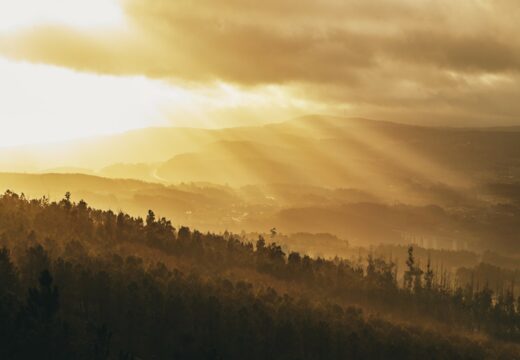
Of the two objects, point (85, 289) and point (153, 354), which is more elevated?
point (85, 289)

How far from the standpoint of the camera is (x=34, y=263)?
194 metres

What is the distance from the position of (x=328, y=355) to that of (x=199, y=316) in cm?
4230

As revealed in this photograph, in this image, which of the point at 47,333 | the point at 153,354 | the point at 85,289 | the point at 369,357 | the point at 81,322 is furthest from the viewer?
the point at 369,357

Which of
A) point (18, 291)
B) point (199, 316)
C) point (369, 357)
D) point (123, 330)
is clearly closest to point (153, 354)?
point (123, 330)

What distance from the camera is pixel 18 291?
518 feet

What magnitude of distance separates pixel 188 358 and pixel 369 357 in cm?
7027

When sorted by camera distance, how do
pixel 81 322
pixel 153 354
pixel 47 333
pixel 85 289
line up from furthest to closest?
pixel 85 289 → pixel 153 354 → pixel 81 322 → pixel 47 333

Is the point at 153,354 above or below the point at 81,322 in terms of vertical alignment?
below

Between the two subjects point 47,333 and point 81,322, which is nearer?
point 47,333

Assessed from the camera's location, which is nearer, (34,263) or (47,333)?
(47,333)

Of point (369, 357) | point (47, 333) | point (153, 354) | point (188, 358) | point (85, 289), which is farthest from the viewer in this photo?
point (369, 357)

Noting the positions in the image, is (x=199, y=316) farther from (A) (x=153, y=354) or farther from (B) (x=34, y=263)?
(B) (x=34, y=263)

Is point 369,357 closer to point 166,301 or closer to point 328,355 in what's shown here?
point 328,355

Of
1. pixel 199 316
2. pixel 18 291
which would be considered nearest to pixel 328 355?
pixel 199 316
